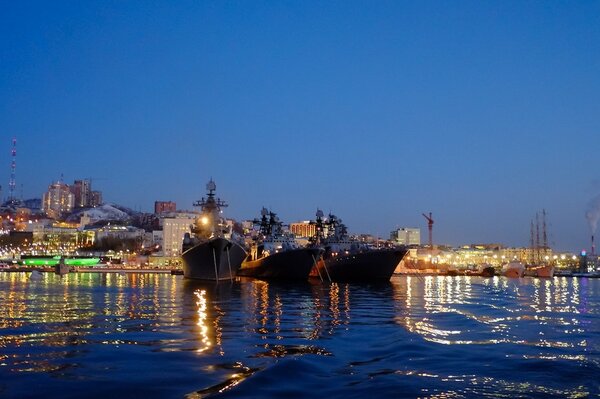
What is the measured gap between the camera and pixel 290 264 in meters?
83.9

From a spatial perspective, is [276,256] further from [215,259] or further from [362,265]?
[362,265]

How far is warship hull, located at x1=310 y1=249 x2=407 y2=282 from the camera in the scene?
→ 8538cm

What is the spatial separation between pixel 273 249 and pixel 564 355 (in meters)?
86.4

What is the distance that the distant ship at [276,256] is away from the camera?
8244 centimetres

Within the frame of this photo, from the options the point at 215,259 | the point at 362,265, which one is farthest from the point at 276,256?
the point at 362,265

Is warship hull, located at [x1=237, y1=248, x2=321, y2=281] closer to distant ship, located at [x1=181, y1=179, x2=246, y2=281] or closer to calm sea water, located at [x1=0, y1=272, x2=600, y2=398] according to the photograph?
distant ship, located at [x1=181, y1=179, x2=246, y2=281]

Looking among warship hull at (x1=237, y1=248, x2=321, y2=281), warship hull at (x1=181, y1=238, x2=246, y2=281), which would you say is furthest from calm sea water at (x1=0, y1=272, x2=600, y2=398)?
warship hull at (x1=237, y1=248, x2=321, y2=281)

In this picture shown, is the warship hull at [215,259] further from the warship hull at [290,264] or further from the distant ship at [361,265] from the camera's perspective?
the distant ship at [361,265]

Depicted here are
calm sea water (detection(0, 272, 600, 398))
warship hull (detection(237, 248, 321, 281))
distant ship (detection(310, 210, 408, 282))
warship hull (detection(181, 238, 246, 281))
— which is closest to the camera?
calm sea water (detection(0, 272, 600, 398))

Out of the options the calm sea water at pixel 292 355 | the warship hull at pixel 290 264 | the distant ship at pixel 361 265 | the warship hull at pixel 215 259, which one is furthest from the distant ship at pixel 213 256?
the calm sea water at pixel 292 355

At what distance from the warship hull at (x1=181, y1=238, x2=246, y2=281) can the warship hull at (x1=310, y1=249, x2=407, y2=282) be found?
13325 mm

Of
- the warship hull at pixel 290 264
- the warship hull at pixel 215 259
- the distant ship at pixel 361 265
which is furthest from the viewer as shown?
the distant ship at pixel 361 265

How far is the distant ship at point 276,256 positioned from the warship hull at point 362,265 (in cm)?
374

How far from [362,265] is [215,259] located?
73.8ft
